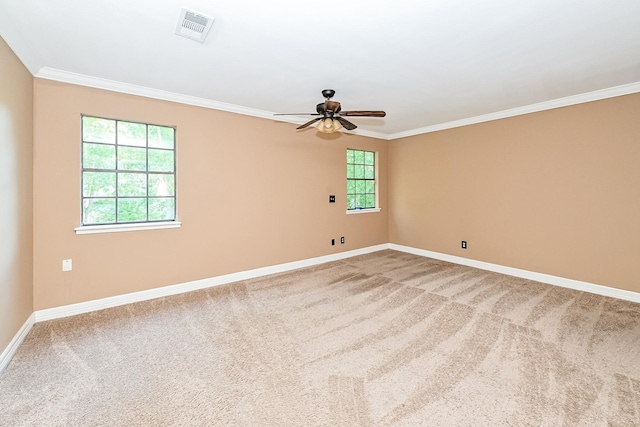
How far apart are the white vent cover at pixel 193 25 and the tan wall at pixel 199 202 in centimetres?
158

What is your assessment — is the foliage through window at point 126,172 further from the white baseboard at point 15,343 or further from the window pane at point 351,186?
the window pane at point 351,186

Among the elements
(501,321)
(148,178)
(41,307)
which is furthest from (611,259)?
(41,307)

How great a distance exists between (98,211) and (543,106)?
5805mm

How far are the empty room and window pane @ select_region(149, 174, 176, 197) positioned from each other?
25 mm

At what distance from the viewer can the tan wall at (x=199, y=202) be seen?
2.93 meters

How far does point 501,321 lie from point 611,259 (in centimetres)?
195

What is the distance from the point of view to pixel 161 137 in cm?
359

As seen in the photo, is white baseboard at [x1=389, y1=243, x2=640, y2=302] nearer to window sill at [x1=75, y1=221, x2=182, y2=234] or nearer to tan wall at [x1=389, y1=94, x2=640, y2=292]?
tan wall at [x1=389, y1=94, x2=640, y2=292]

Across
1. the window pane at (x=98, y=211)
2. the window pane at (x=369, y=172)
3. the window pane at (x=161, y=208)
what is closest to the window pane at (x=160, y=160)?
the window pane at (x=161, y=208)

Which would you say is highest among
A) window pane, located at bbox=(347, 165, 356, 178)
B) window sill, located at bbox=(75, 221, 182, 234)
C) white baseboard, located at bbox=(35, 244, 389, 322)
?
window pane, located at bbox=(347, 165, 356, 178)

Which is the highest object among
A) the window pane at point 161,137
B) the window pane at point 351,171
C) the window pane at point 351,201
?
the window pane at point 161,137

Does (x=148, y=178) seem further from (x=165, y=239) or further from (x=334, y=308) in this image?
(x=334, y=308)

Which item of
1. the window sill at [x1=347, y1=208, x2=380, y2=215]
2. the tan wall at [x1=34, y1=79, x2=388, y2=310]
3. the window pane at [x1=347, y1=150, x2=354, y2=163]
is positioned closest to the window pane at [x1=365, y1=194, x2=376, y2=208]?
the window sill at [x1=347, y1=208, x2=380, y2=215]

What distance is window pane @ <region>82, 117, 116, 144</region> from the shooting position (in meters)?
3.14
